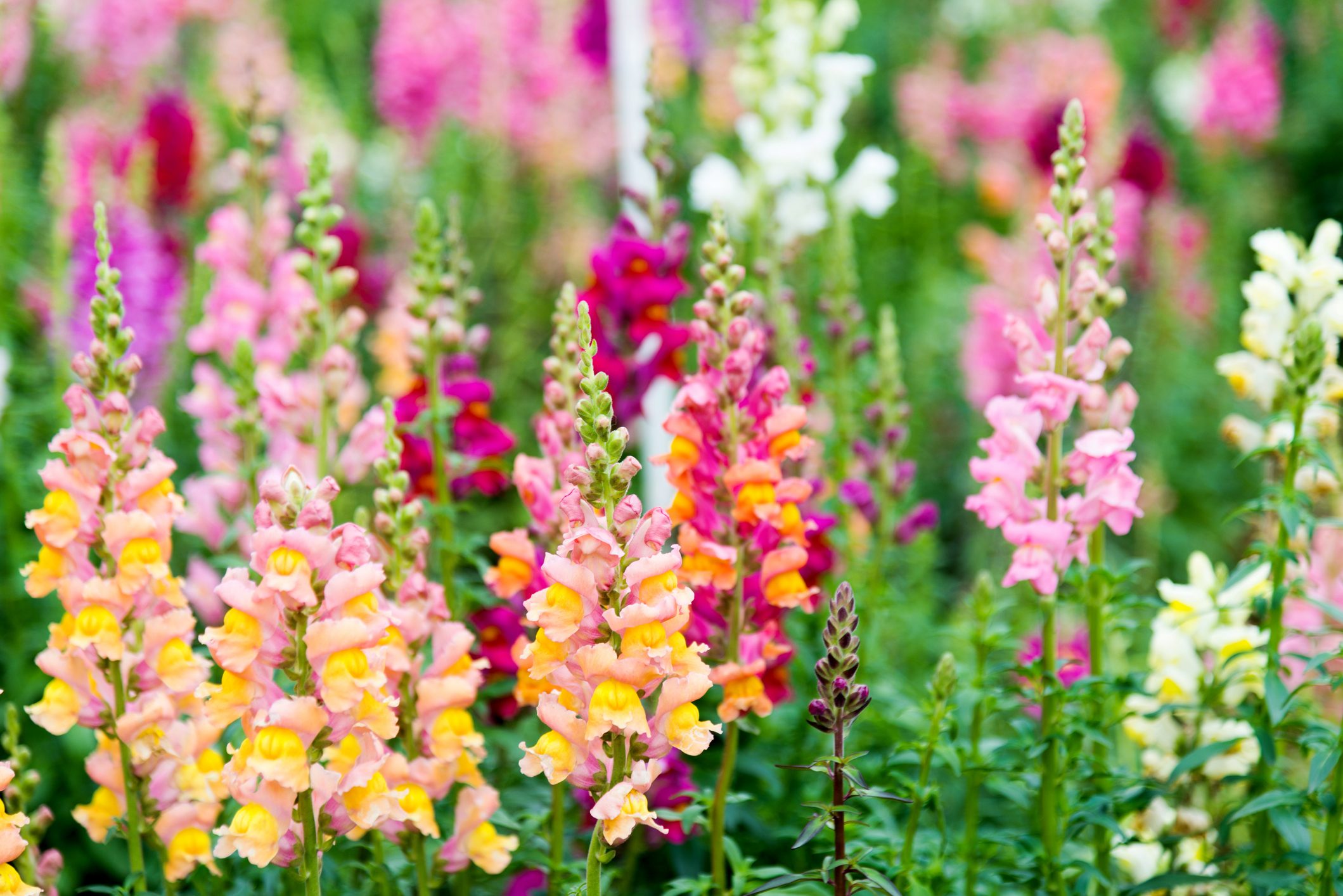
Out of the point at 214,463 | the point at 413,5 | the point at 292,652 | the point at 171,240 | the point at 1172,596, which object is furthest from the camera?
the point at 413,5

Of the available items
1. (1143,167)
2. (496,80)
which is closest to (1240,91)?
(1143,167)

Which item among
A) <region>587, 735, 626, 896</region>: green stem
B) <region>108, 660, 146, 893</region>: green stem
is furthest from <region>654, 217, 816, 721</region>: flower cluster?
<region>108, 660, 146, 893</region>: green stem

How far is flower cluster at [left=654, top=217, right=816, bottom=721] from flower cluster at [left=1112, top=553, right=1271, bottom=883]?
0.97 meters

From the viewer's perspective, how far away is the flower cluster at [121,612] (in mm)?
2340

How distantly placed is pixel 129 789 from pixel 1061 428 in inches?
79.0

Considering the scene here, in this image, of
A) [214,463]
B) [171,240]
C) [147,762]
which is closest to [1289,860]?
[147,762]

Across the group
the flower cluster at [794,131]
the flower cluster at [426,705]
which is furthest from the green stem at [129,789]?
the flower cluster at [794,131]

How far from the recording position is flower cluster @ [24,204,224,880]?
7.68 feet

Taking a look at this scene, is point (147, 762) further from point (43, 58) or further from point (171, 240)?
point (43, 58)

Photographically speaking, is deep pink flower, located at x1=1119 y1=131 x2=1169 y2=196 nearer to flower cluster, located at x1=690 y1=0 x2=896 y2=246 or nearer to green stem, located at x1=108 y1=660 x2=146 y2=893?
flower cluster, located at x1=690 y1=0 x2=896 y2=246

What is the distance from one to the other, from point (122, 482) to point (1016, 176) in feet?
21.0

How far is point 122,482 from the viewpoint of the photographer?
2387mm

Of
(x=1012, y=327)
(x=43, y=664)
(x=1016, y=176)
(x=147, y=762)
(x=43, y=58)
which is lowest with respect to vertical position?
(x=147, y=762)

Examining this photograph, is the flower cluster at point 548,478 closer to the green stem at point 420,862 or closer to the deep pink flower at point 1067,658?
the green stem at point 420,862
